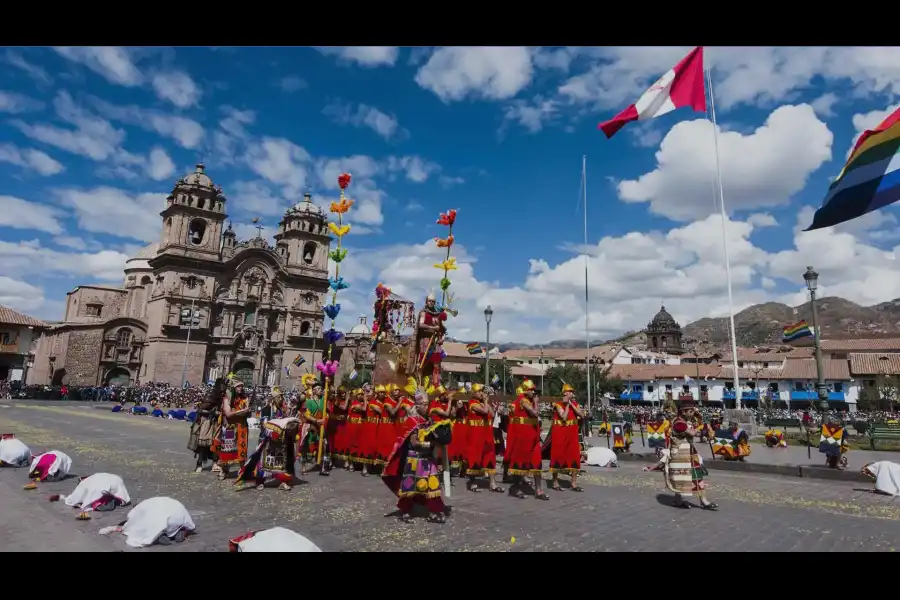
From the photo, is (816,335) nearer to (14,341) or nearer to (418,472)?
(418,472)

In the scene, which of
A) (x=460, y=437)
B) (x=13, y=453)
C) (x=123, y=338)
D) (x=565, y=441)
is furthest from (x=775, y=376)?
(x=123, y=338)

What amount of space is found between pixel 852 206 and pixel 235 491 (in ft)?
39.1

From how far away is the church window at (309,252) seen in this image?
222ft

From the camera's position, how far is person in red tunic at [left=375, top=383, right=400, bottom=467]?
38.7ft

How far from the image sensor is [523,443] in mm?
9953

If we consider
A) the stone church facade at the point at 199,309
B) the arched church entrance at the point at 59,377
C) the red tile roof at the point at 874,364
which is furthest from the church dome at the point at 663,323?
the arched church entrance at the point at 59,377

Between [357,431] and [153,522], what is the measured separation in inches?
275

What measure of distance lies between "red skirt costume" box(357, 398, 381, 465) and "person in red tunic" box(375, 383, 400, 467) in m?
0.08

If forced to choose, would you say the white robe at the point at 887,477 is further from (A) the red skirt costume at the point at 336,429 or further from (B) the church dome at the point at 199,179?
(B) the church dome at the point at 199,179

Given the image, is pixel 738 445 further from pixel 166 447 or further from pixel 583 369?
pixel 583 369

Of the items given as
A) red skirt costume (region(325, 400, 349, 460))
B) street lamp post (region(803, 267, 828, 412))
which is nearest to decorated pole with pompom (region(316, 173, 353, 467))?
red skirt costume (region(325, 400, 349, 460))

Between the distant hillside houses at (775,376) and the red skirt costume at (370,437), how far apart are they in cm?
4524
